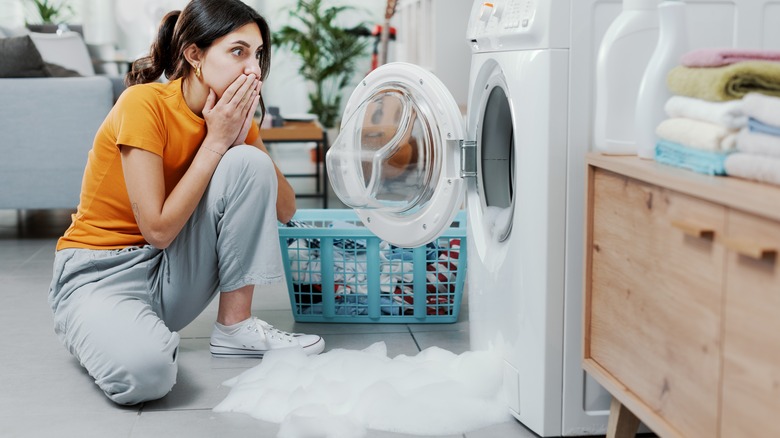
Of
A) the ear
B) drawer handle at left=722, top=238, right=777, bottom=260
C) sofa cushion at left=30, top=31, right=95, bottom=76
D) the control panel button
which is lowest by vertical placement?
drawer handle at left=722, top=238, right=777, bottom=260

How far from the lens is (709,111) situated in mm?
1099

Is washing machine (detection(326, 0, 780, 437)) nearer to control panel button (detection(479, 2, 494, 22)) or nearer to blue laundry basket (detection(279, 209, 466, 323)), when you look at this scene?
control panel button (detection(479, 2, 494, 22))

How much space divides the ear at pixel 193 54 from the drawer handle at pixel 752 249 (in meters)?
1.26

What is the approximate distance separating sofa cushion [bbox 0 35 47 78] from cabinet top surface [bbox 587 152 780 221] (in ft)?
9.21

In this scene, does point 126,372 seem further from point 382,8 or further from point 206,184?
point 382,8

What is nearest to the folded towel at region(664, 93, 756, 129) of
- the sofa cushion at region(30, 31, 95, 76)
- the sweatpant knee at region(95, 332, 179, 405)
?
the sweatpant knee at region(95, 332, 179, 405)

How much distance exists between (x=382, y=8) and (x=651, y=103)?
591cm

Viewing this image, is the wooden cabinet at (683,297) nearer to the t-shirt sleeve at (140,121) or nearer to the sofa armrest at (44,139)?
the t-shirt sleeve at (140,121)

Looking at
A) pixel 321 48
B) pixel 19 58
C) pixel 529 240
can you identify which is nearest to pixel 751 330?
pixel 529 240

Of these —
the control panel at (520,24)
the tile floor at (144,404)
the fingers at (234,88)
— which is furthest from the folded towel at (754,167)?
the fingers at (234,88)

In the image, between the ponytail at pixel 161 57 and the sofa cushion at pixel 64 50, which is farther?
the sofa cushion at pixel 64 50

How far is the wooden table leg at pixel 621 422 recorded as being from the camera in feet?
4.55

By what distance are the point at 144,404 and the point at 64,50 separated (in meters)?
4.69

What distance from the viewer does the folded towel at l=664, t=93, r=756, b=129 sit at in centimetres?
106
